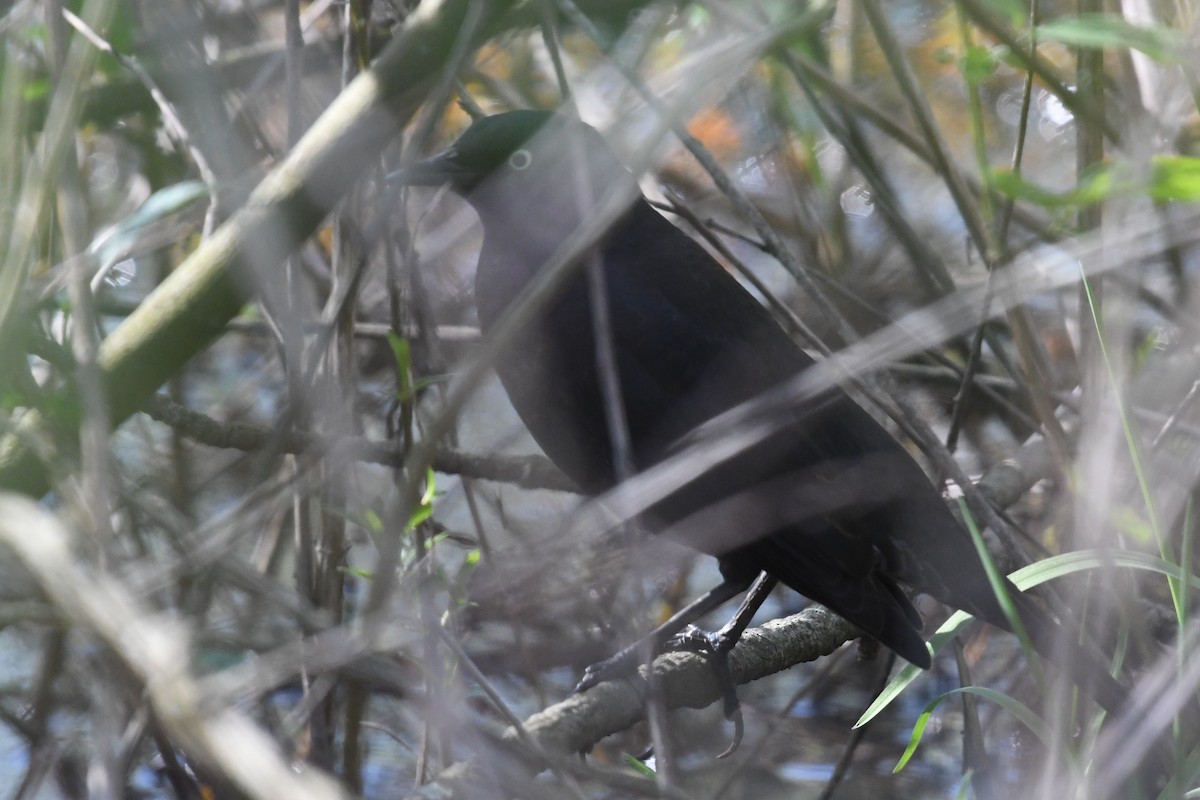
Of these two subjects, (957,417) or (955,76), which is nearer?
(957,417)

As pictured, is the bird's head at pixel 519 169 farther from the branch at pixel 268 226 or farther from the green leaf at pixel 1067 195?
the green leaf at pixel 1067 195

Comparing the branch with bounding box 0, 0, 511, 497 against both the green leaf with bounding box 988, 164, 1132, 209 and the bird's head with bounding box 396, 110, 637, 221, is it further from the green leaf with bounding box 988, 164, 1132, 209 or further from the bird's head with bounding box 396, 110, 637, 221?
the green leaf with bounding box 988, 164, 1132, 209

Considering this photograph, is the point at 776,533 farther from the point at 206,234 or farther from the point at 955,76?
the point at 955,76

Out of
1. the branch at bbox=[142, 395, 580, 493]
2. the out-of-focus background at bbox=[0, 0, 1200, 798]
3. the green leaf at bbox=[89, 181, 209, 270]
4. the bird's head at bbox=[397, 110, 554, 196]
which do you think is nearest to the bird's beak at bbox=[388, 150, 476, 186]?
the bird's head at bbox=[397, 110, 554, 196]

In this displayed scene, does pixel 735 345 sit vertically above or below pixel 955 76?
below

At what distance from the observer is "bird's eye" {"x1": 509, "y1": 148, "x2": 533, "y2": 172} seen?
2805 millimetres

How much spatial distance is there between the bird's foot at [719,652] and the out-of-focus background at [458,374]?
15cm

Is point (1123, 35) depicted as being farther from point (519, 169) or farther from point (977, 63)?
point (519, 169)

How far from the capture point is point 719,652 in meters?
2.57

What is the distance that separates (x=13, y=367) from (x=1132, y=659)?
2723mm

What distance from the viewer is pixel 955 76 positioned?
4219mm

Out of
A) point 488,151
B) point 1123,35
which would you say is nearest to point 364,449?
point 488,151

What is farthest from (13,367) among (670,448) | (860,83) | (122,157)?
(860,83)

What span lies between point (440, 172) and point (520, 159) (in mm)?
211
